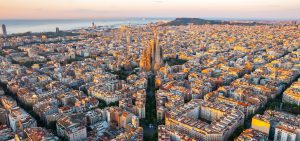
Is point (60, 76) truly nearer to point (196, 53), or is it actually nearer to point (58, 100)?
point (58, 100)

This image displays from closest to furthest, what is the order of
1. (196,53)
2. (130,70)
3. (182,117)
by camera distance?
1. (182,117)
2. (130,70)
3. (196,53)

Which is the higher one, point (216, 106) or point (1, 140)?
point (216, 106)

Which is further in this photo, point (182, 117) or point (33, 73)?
point (33, 73)

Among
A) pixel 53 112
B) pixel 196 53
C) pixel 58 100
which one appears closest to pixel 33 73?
pixel 58 100

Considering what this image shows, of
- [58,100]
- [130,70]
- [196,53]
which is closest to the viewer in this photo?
[58,100]

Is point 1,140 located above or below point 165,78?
below

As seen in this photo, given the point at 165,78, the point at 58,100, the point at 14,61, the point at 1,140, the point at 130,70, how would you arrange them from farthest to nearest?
1. the point at 14,61
2. the point at 130,70
3. the point at 165,78
4. the point at 58,100
5. the point at 1,140

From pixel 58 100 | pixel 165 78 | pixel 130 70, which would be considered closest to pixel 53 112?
pixel 58 100

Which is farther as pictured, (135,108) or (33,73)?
(33,73)

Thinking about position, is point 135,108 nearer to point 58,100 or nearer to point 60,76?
point 58,100
